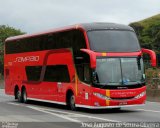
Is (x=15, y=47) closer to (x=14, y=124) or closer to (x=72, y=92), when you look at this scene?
(x=72, y=92)

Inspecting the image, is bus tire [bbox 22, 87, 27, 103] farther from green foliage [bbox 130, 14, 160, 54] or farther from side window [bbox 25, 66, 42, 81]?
green foliage [bbox 130, 14, 160, 54]

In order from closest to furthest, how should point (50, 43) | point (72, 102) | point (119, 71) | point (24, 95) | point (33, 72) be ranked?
point (119, 71)
point (72, 102)
point (50, 43)
point (33, 72)
point (24, 95)

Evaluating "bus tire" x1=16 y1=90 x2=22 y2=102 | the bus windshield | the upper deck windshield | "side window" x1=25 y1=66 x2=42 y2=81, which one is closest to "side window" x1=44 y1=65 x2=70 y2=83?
"side window" x1=25 y1=66 x2=42 y2=81

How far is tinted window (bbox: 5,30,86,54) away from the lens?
22.5 m

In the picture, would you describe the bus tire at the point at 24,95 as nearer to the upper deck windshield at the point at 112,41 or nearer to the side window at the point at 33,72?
the side window at the point at 33,72

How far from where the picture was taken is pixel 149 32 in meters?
90.2

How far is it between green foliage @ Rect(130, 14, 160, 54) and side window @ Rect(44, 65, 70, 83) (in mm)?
54661

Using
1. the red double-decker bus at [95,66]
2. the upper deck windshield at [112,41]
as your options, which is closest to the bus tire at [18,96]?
the red double-decker bus at [95,66]

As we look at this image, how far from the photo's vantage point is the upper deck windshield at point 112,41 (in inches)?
847

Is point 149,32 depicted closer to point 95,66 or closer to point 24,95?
point 24,95

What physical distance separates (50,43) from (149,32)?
65.9m

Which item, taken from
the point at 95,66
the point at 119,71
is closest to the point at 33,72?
the point at 119,71

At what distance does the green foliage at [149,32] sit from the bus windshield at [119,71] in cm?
5830

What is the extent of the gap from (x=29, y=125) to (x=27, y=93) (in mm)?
13447
